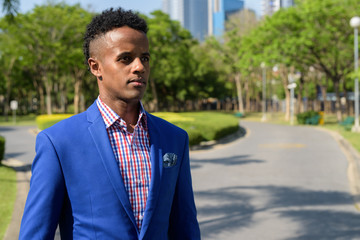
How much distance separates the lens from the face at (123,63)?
1.87m

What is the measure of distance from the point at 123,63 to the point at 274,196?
724cm

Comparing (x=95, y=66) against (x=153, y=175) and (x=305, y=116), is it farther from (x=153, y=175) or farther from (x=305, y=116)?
(x=305, y=116)

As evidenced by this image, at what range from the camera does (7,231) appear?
5.70 metres

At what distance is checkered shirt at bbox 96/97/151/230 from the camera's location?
184 cm

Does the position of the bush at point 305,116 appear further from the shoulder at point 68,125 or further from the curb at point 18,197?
the shoulder at point 68,125

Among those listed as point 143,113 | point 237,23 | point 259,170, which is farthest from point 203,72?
point 143,113

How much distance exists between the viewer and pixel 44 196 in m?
1.71

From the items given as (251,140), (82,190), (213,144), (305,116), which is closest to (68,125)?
(82,190)

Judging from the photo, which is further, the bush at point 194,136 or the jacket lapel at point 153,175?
the bush at point 194,136

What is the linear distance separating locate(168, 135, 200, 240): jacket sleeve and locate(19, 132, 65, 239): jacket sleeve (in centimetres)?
59

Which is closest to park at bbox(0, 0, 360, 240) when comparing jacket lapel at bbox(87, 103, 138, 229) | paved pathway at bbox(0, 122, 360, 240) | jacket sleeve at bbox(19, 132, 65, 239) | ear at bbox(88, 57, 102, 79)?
paved pathway at bbox(0, 122, 360, 240)

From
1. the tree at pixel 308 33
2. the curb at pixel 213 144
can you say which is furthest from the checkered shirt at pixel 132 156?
the tree at pixel 308 33

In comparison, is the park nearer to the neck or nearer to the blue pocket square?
the neck

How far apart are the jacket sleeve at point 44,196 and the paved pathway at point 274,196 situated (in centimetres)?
450
